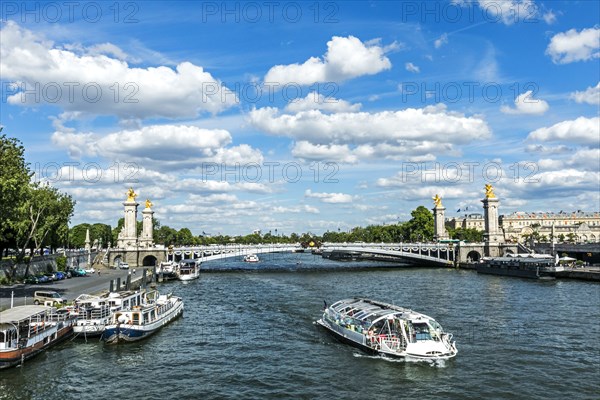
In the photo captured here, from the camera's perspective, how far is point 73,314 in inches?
1565

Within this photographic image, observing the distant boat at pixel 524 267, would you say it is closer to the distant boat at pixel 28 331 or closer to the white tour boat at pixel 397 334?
the white tour boat at pixel 397 334

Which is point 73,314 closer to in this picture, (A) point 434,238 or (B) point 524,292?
(B) point 524,292

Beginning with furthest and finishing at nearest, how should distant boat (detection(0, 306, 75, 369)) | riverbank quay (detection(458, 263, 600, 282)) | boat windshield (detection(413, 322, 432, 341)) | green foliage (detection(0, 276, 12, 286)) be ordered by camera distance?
riverbank quay (detection(458, 263, 600, 282)) < green foliage (detection(0, 276, 12, 286)) < boat windshield (detection(413, 322, 432, 341)) < distant boat (detection(0, 306, 75, 369))

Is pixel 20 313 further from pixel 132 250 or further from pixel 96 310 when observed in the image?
pixel 132 250

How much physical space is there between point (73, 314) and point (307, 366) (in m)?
18.2

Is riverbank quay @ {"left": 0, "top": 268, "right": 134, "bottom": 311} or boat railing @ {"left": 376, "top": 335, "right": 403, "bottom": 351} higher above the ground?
riverbank quay @ {"left": 0, "top": 268, "right": 134, "bottom": 311}

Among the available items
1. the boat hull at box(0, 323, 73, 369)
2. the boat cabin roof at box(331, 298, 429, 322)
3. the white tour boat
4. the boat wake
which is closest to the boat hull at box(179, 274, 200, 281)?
the boat cabin roof at box(331, 298, 429, 322)

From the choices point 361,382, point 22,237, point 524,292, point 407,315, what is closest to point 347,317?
point 407,315

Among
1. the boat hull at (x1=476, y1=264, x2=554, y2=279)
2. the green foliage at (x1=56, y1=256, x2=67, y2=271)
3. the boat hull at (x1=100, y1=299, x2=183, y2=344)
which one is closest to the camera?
the boat hull at (x1=100, y1=299, x2=183, y2=344)

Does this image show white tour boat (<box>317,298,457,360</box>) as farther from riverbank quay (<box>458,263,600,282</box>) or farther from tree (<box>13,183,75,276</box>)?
riverbank quay (<box>458,263,600,282</box>)

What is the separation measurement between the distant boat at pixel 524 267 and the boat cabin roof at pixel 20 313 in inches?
2888

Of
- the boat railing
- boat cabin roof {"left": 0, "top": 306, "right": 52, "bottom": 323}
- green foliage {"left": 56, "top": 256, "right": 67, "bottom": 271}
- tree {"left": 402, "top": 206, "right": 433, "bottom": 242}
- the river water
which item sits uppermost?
tree {"left": 402, "top": 206, "right": 433, "bottom": 242}

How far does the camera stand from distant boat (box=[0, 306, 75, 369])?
30297mm

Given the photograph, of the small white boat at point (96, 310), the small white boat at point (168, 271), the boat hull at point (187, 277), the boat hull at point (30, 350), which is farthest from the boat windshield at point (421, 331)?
the small white boat at point (168, 271)
